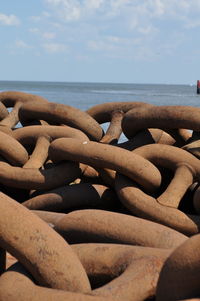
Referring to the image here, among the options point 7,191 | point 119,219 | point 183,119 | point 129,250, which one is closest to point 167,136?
point 183,119

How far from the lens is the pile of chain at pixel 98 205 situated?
1.27 m

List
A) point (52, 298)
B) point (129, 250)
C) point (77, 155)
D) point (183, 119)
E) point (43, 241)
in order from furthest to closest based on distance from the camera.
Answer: point (183, 119) < point (77, 155) < point (129, 250) < point (43, 241) < point (52, 298)

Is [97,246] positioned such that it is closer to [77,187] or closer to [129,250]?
[129,250]

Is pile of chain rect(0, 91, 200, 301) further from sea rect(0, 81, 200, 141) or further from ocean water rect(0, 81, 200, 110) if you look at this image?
ocean water rect(0, 81, 200, 110)

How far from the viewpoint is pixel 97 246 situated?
4.93 feet

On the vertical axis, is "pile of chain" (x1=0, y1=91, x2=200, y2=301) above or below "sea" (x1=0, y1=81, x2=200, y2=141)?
above

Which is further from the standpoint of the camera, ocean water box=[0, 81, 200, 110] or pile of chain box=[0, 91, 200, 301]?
ocean water box=[0, 81, 200, 110]

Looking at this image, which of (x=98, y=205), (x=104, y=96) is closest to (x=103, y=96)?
(x=104, y=96)

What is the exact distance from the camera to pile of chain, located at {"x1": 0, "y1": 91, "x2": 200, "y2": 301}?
127cm

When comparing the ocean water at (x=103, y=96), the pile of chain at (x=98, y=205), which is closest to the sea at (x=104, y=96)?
the ocean water at (x=103, y=96)

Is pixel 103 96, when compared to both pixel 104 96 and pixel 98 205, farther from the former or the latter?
pixel 98 205

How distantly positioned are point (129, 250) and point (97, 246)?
11 cm

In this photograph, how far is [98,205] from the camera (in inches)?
104

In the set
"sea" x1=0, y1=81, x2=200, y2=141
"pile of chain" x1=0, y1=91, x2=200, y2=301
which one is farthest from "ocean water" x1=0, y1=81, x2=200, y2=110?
"pile of chain" x1=0, y1=91, x2=200, y2=301
